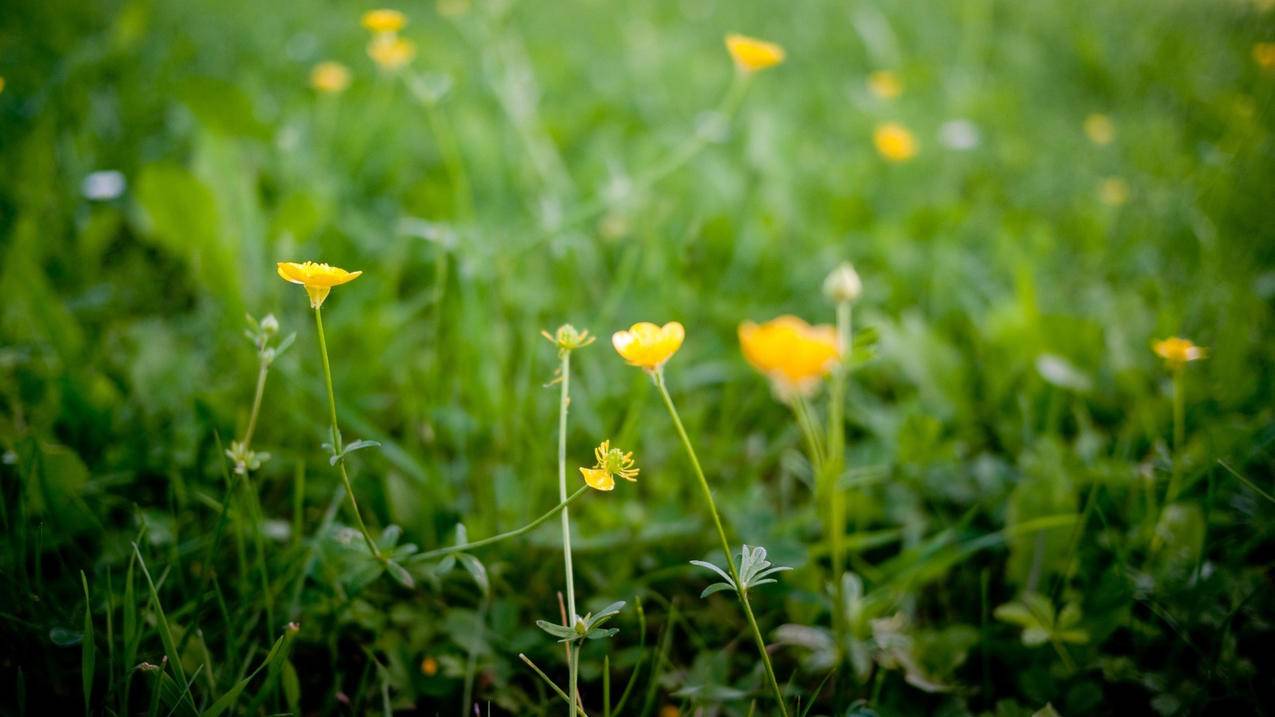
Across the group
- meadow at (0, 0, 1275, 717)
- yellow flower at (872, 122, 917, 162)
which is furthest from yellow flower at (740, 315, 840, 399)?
yellow flower at (872, 122, 917, 162)

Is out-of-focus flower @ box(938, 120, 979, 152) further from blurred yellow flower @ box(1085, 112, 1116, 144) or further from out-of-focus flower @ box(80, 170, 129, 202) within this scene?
out-of-focus flower @ box(80, 170, 129, 202)

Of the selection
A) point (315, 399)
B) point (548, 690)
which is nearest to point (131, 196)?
point (315, 399)

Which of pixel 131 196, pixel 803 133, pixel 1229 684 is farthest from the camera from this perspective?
pixel 803 133

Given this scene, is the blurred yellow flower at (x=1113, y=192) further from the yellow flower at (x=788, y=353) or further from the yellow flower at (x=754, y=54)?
the yellow flower at (x=788, y=353)

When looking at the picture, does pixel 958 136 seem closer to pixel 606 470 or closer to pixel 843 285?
pixel 843 285

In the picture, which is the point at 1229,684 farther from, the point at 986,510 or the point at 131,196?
the point at 131,196
